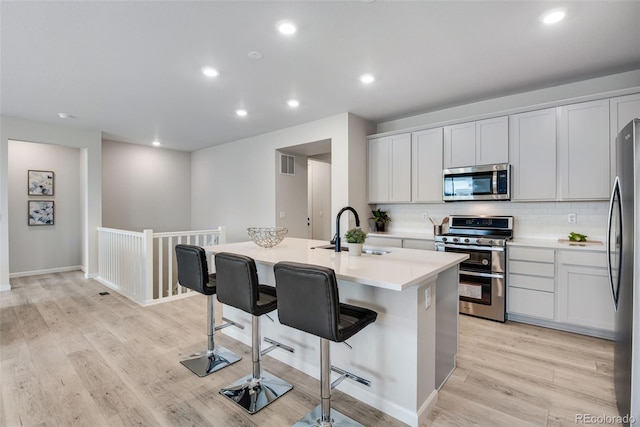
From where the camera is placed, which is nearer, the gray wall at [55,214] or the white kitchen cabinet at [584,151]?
the white kitchen cabinet at [584,151]

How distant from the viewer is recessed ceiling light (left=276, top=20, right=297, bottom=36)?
7.55 ft

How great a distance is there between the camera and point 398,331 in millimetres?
1842

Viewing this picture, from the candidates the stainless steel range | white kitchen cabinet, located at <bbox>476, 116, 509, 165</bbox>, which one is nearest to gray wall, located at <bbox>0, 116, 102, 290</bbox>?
the stainless steel range

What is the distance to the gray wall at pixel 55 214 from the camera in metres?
5.45

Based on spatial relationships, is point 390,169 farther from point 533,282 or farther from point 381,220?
point 533,282

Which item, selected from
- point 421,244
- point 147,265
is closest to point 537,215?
point 421,244

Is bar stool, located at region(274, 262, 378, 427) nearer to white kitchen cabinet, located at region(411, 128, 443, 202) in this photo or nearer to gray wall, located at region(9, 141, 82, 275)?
white kitchen cabinet, located at region(411, 128, 443, 202)

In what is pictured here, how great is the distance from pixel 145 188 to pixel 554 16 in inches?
282

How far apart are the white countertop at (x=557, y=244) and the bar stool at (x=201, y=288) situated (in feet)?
10.2

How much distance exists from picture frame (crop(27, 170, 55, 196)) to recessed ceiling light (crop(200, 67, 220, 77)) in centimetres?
480

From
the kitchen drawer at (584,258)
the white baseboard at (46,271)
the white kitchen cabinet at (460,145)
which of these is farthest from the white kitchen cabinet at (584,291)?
the white baseboard at (46,271)

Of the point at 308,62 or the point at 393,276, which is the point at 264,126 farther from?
the point at 393,276

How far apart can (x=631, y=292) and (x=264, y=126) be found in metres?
4.73

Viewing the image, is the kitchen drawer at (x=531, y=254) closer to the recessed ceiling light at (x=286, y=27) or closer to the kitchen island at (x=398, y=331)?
the kitchen island at (x=398, y=331)
